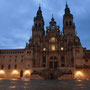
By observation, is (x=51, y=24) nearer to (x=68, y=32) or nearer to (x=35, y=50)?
(x=68, y=32)

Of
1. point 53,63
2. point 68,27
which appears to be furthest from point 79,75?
point 68,27

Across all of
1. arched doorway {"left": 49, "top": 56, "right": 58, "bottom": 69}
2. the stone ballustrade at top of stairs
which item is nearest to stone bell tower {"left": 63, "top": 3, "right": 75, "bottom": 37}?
arched doorway {"left": 49, "top": 56, "right": 58, "bottom": 69}

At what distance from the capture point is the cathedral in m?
58.1

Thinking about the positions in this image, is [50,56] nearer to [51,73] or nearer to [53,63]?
[53,63]

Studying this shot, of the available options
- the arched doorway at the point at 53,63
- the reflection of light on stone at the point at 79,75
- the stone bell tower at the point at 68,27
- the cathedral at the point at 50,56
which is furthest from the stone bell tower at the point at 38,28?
the reflection of light on stone at the point at 79,75

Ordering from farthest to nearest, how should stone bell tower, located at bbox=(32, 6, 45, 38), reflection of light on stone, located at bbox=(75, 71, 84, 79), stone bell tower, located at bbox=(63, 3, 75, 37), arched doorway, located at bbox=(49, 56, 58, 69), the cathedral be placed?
stone bell tower, located at bbox=(32, 6, 45, 38)
stone bell tower, located at bbox=(63, 3, 75, 37)
arched doorway, located at bbox=(49, 56, 58, 69)
the cathedral
reflection of light on stone, located at bbox=(75, 71, 84, 79)

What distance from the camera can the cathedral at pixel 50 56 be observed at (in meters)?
58.1

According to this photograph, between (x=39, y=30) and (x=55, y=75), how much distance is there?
3019 centimetres

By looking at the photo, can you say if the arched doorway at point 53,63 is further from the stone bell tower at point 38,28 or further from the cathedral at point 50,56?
the stone bell tower at point 38,28

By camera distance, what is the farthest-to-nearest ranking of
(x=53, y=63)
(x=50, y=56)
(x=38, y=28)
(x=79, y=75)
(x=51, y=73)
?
(x=38, y=28) < (x=50, y=56) < (x=53, y=63) < (x=79, y=75) < (x=51, y=73)

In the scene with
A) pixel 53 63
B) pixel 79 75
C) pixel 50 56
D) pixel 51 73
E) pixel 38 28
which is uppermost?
pixel 38 28

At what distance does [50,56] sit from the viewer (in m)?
63.0

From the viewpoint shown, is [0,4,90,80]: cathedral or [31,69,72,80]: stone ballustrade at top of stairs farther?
[0,4,90,80]: cathedral

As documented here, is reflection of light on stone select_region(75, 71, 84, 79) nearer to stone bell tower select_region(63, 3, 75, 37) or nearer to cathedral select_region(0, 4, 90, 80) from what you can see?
cathedral select_region(0, 4, 90, 80)
